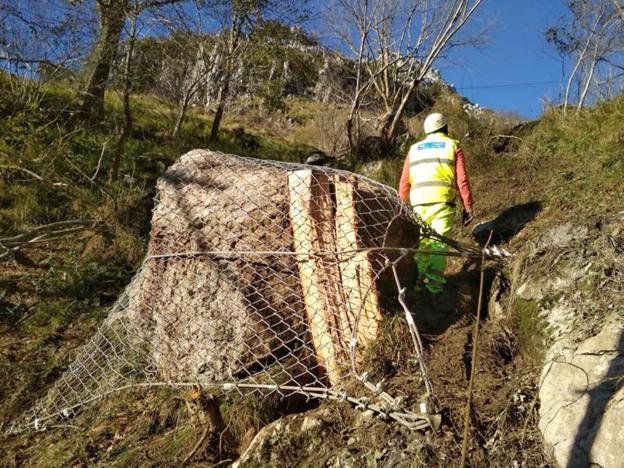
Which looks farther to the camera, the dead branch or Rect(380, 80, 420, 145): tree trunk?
Rect(380, 80, 420, 145): tree trunk

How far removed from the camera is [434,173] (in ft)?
13.2

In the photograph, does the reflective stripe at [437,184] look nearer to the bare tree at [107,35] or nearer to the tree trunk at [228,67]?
the bare tree at [107,35]

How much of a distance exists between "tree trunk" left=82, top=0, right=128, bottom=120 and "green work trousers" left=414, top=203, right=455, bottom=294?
4.84 meters

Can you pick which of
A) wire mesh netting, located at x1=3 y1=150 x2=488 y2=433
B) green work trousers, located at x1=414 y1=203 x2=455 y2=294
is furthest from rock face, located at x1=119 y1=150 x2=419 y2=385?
green work trousers, located at x1=414 y1=203 x2=455 y2=294

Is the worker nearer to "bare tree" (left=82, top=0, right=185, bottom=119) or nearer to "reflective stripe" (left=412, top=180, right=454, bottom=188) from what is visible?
"reflective stripe" (left=412, top=180, right=454, bottom=188)

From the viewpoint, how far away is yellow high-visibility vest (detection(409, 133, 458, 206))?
156 inches

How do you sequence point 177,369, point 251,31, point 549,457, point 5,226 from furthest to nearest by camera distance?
1. point 251,31
2. point 5,226
3. point 177,369
4. point 549,457

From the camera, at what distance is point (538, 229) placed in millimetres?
4094

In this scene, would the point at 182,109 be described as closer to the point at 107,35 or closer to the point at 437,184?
the point at 107,35

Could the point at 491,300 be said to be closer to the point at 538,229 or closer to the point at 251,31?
the point at 538,229

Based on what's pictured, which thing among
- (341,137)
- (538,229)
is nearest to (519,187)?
(538,229)

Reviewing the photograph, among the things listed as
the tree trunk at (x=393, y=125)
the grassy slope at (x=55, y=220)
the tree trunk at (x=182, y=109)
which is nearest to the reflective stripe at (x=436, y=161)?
the grassy slope at (x=55, y=220)

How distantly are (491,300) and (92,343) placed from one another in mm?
2613

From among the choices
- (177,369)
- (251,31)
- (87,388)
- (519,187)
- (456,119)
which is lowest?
(87,388)
